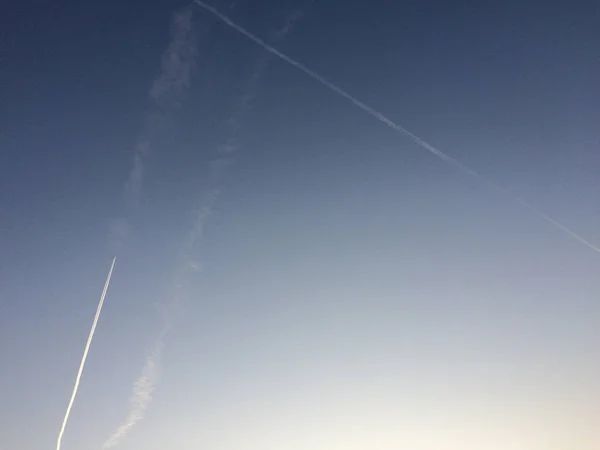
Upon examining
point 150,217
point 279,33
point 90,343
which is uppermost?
point 279,33

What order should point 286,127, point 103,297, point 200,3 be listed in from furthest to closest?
point 103,297 < point 286,127 < point 200,3

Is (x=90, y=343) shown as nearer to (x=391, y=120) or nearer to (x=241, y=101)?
(x=241, y=101)

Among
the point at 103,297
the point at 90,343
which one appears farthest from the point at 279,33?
the point at 90,343

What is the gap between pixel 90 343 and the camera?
10961 mm

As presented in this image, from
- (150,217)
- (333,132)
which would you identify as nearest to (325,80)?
(333,132)

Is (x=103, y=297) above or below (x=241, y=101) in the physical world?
below

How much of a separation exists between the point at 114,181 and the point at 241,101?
2.52m

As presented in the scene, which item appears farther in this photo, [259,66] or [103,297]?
[103,297]

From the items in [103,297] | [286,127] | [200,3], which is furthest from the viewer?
[103,297]

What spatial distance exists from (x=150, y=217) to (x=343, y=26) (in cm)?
451

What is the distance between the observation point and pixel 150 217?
32.2 feet

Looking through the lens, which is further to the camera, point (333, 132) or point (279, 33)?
point (333, 132)

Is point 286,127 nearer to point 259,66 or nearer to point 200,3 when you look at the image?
point 259,66

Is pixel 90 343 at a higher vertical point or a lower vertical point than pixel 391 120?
lower
